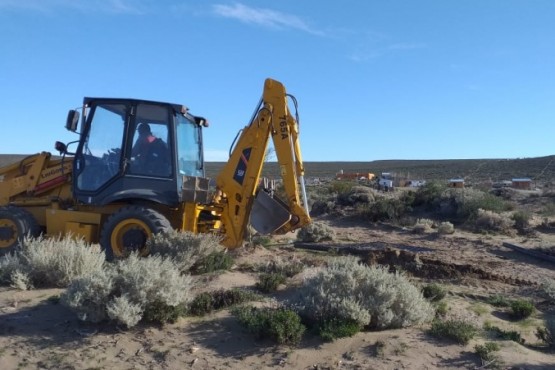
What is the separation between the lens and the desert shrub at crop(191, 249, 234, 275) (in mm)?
8875

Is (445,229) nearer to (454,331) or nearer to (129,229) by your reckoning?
(129,229)

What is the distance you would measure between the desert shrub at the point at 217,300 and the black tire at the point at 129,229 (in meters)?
2.40

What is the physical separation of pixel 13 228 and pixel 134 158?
2.57 metres

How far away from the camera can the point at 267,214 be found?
1044 cm

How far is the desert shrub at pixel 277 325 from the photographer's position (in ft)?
19.8

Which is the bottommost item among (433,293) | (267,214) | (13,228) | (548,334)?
(548,334)

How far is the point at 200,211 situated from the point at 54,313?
3952 mm

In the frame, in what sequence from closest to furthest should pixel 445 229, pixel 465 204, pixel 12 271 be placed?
pixel 12 271 < pixel 445 229 < pixel 465 204

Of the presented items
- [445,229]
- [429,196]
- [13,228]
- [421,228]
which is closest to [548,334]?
[13,228]

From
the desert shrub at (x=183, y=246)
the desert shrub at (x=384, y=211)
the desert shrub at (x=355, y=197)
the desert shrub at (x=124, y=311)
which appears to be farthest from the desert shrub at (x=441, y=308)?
the desert shrub at (x=355, y=197)

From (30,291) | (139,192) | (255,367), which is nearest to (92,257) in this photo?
(30,291)

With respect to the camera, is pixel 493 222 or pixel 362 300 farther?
pixel 493 222

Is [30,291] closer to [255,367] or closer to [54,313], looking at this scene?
[54,313]

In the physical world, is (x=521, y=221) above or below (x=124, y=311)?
below
